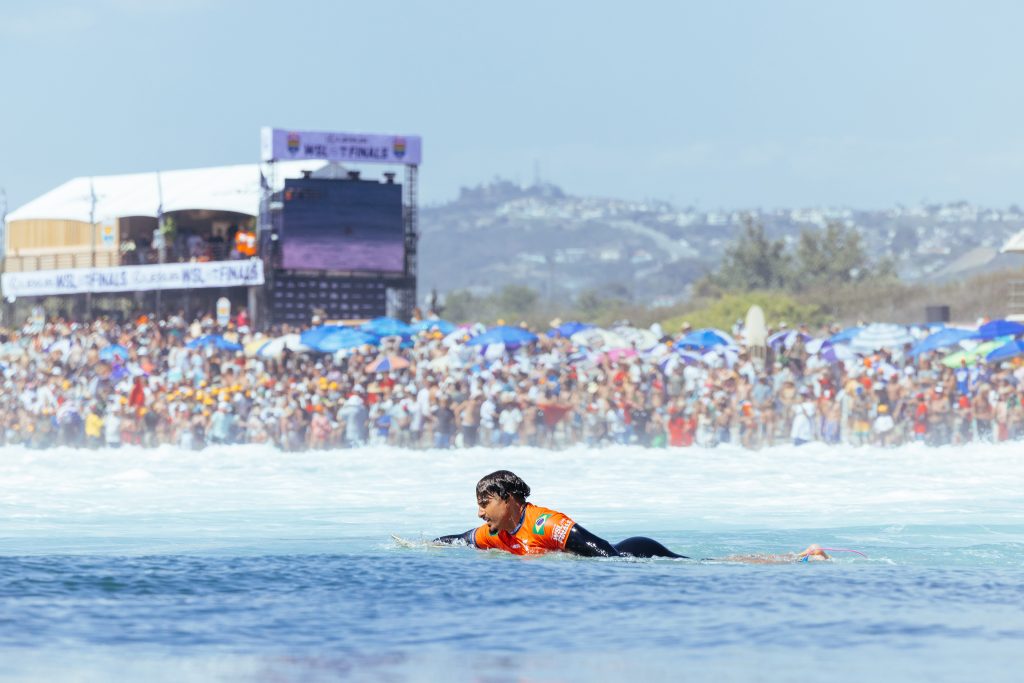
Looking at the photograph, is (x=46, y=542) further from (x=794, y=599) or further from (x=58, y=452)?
(x=58, y=452)

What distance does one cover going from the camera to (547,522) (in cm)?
1184

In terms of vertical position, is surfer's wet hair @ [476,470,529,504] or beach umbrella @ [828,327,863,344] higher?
beach umbrella @ [828,327,863,344]

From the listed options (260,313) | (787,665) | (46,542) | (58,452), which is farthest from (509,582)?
(260,313)

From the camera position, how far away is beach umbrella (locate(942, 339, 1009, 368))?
28.0m

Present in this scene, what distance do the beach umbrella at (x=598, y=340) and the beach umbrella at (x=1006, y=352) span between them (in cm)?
772

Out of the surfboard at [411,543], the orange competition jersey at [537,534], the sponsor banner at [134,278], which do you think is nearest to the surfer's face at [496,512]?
the orange competition jersey at [537,534]

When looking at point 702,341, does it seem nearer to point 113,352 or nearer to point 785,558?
point 113,352

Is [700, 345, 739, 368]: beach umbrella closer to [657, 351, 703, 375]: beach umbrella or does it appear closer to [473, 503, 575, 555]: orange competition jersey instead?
[657, 351, 703, 375]: beach umbrella

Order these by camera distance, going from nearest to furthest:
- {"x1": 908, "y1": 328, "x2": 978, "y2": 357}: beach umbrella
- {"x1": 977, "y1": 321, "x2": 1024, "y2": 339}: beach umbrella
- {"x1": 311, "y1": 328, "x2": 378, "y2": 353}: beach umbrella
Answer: {"x1": 977, "y1": 321, "x2": 1024, "y2": 339}: beach umbrella
{"x1": 908, "y1": 328, "x2": 978, "y2": 357}: beach umbrella
{"x1": 311, "y1": 328, "x2": 378, "y2": 353}: beach umbrella

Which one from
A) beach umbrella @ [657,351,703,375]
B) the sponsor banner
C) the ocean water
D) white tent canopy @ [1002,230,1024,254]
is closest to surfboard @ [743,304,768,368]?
beach umbrella @ [657,351,703,375]

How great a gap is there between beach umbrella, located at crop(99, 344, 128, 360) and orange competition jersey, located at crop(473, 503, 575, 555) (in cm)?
2245

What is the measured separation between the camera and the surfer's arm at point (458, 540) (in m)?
12.6

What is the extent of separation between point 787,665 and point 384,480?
14900mm

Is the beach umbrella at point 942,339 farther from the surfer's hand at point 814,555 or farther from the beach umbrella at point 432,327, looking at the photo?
the surfer's hand at point 814,555
